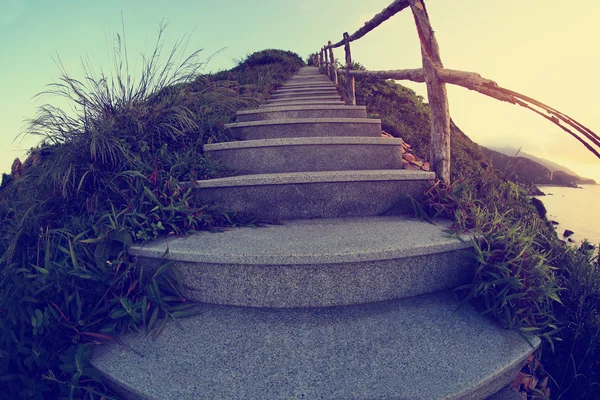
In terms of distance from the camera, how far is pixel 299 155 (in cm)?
248

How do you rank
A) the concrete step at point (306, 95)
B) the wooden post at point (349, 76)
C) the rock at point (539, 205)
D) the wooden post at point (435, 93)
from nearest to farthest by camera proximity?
1. the wooden post at point (435, 93)
2. the rock at point (539, 205)
3. the wooden post at point (349, 76)
4. the concrete step at point (306, 95)

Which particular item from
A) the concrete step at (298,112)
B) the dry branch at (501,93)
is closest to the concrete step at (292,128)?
the concrete step at (298,112)

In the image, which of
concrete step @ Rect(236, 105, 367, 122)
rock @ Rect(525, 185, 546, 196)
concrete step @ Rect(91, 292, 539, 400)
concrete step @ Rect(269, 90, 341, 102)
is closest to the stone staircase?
concrete step @ Rect(91, 292, 539, 400)

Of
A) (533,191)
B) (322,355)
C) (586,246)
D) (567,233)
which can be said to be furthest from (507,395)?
(533,191)

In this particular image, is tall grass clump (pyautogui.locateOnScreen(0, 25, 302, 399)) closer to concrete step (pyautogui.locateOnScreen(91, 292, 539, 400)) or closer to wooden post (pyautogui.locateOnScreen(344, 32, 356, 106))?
concrete step (pyautogui.locateOnScreen(91, 292, 539, 400))

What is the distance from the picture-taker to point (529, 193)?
3529 mm

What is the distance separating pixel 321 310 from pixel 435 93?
158cm

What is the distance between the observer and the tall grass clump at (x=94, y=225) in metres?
1.31

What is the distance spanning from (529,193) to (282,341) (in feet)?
11.2

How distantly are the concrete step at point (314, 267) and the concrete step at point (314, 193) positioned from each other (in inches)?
17.2

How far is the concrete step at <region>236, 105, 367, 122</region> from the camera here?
3.61 meters

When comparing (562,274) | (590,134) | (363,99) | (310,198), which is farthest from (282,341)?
(363,99)

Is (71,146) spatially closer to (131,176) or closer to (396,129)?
(131,176)

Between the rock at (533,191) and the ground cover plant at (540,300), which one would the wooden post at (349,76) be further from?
the ground cover plant at (540,300)
